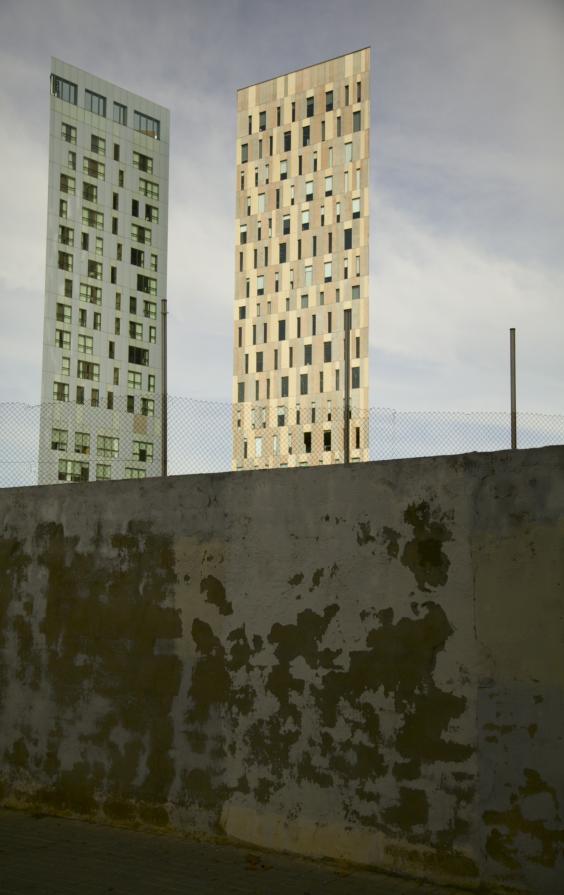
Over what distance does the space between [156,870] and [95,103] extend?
8605 cm

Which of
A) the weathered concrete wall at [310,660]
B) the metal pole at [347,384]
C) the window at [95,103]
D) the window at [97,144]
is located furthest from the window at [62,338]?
the metal pole at [347,384]

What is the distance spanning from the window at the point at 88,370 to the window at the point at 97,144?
776 inches

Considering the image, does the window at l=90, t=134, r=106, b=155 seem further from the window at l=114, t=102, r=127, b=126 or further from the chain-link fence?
the chain-link fence

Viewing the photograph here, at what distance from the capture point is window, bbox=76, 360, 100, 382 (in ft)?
259

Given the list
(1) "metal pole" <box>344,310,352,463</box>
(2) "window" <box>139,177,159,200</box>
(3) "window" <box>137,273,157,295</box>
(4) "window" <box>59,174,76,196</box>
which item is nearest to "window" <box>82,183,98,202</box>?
(4) "window" <box>59,174,76,196</box>

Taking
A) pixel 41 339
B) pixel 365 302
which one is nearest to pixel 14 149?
pixel 41 339

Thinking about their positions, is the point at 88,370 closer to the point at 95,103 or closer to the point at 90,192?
the point at 90,192

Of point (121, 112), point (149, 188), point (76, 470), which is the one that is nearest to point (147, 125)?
point (121, 112)

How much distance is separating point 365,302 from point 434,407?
80294 millimetres

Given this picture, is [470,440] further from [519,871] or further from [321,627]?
[519,871]

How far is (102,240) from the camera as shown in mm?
82625

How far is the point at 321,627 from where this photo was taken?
5844 mm

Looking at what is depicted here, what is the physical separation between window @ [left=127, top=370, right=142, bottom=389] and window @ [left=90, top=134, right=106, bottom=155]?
2020 cm

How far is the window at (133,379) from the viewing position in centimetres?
8138
